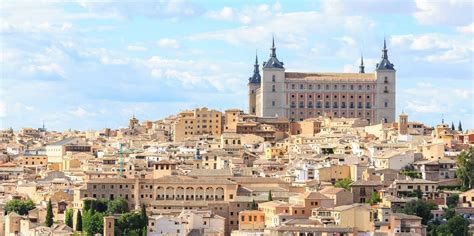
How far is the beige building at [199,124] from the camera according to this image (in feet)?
334

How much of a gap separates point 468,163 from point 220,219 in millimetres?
11071

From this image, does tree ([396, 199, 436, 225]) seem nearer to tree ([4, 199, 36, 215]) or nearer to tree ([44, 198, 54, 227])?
tree ([44, 198, 54, 227])

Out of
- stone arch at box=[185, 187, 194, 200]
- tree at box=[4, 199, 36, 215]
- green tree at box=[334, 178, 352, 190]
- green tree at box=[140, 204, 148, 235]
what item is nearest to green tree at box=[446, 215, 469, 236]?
green tree at box=[334, 178, 352, 190]

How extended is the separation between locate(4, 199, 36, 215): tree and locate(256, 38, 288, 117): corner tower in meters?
40.9

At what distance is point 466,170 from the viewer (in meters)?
68.2

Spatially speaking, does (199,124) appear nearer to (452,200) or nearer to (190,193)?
(190,193)

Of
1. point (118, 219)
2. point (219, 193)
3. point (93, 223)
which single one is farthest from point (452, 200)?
point (93, 223)

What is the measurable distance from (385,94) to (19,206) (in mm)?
45666

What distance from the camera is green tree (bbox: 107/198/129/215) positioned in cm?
6656

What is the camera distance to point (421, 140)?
82.5m

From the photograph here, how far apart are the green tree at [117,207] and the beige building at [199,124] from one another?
109ft

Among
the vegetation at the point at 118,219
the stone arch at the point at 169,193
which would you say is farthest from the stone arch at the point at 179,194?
the vegetation at the point at 118,219

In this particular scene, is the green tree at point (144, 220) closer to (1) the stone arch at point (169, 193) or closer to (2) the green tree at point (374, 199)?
(1) the stone arch at point (169, 193)

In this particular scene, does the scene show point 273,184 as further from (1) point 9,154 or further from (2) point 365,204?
(1) point 9,154
